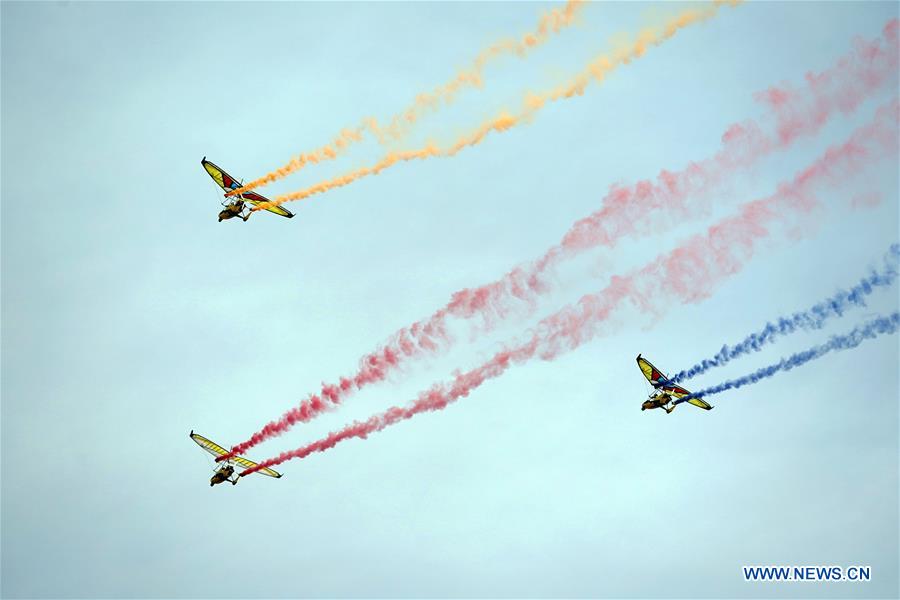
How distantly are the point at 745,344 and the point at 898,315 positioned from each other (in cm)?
770

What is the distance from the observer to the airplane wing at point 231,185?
250ft

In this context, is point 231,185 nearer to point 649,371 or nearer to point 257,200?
point 257,200

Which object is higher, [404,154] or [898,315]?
[404,154]

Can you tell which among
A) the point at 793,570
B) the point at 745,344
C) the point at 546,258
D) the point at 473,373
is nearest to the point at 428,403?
the point at 473,373

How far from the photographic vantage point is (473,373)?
236ft

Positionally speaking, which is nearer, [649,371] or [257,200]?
[257,200]

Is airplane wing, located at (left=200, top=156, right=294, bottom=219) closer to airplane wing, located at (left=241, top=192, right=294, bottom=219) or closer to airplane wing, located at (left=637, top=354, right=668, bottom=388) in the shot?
airplane wing, located at (left=241, top=192, right=294, bottom=219)

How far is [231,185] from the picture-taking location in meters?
77.5

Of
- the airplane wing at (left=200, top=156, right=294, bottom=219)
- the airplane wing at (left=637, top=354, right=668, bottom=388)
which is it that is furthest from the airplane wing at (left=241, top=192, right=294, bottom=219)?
the airplane wing at (left=637, top=354, right=668, bottom=388)

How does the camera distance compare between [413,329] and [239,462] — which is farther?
[239,462]

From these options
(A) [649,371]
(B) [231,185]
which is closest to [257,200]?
(B) [231,185]

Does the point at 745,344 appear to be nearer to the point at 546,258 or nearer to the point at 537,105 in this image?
the point at 546,258

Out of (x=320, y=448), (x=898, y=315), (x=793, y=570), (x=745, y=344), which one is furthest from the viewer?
(x=793, y=570)

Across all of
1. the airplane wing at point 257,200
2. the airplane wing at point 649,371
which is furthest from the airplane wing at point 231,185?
the airplane wing at point 649,371
